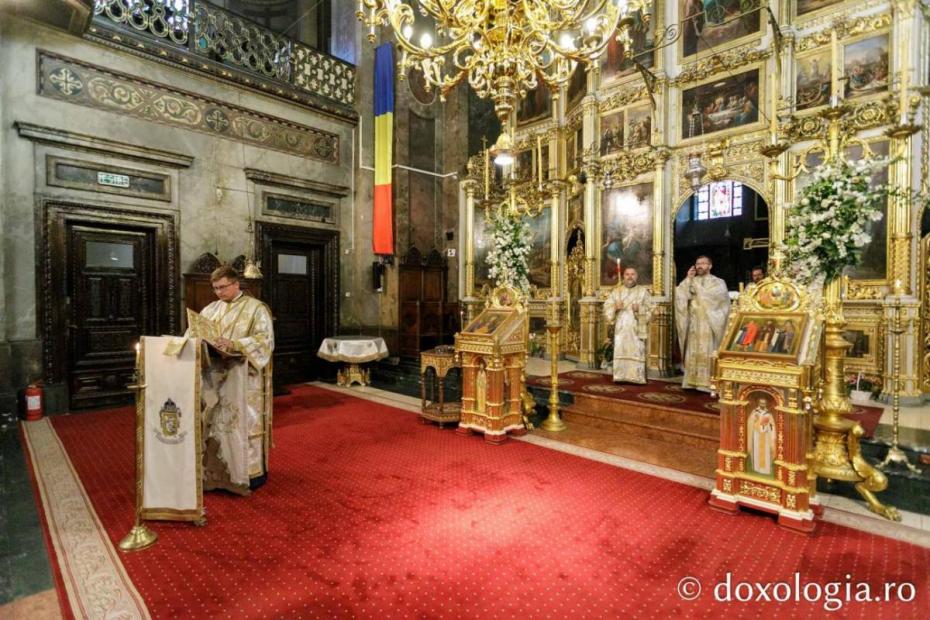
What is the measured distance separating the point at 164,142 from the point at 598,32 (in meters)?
7.31

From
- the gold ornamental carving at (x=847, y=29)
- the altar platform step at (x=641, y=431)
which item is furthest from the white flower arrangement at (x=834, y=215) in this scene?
the gold ornamental carving at (x=847, y=29)

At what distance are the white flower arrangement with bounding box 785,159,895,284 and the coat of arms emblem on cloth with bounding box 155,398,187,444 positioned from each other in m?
5.61

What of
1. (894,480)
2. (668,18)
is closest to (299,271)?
(668,18)

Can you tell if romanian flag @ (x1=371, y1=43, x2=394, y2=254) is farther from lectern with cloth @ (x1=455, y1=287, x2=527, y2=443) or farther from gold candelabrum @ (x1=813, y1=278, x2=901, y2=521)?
gold candelabrum @ (x1=813, y1=278, x2=901, y2=521)

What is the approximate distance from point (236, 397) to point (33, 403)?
187 inches

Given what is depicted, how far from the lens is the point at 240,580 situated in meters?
2.77

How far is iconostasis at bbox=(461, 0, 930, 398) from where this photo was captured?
654 centimetres

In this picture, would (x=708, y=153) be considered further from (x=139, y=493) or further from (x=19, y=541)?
(x=19, y=541)

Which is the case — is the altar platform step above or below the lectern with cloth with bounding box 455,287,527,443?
below

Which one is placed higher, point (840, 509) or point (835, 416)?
point (835, 416)

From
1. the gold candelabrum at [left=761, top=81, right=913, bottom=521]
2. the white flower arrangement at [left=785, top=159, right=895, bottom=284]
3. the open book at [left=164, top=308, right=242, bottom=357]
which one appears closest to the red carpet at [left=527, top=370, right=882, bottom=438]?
the gold candelabrum at [left=761, top=81, right=913, bottom=521]

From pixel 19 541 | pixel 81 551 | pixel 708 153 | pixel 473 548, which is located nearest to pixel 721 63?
pixel 708 153

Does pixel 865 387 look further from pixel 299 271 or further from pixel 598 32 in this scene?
pixel 299 271

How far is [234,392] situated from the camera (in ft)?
13.2
